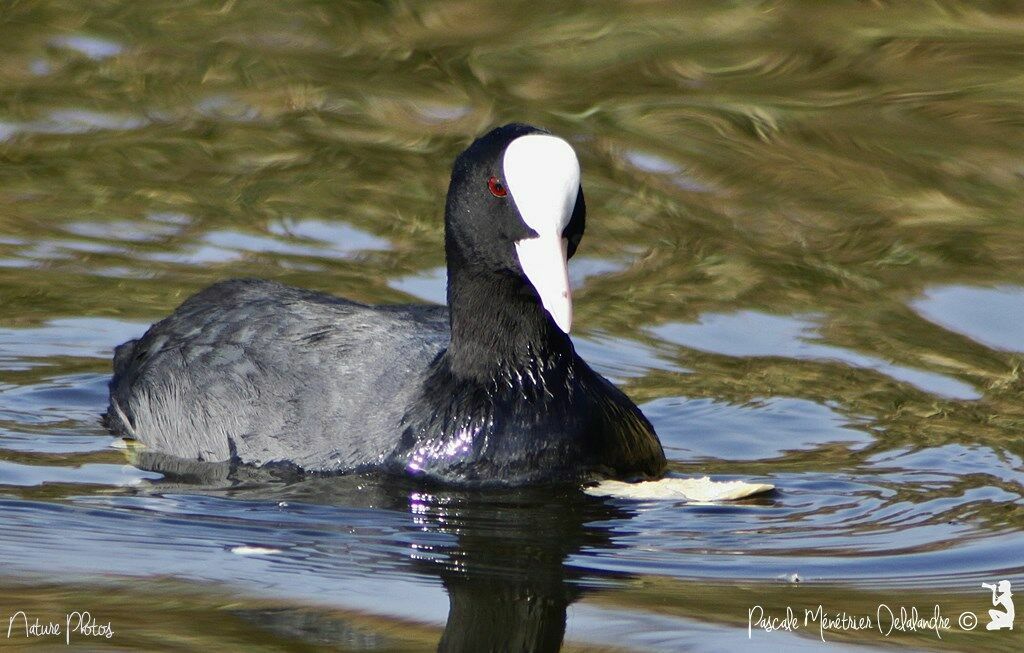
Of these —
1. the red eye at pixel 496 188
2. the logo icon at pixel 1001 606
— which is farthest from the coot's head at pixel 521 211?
the logo icon at pixel 1001 606

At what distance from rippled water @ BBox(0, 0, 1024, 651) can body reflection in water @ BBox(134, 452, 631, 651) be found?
0.02 m

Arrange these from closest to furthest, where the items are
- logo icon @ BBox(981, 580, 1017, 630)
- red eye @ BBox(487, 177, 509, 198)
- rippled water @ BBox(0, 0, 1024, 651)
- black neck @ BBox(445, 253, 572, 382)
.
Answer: logo icon @ BBox(981, 580, 1017, 630)
rippled water @ BBox(0, 0, 1024, 651)
red eye @ BBox(487, 177, 509, 198)
black neck @ BBox(445, 253, 572, 382)

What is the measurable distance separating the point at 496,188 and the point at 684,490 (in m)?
1.07

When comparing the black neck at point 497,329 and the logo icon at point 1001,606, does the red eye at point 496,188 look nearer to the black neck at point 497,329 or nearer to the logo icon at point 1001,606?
the black neck at point 497,329

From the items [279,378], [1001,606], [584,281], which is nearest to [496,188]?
[279,378]

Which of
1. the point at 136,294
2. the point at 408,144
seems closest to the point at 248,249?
the point at 136,294

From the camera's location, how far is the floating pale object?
5.11 m

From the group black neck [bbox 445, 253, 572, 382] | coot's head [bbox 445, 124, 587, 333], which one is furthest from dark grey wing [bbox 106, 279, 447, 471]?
coot's head [bbox 445, 124, 587, 333]

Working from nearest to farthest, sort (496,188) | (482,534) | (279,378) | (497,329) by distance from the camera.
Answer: (482,534), (496,188), (497,329), (279,378)

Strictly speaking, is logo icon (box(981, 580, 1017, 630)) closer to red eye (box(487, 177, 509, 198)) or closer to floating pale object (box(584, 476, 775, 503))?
floating pale object (box(584, 476, 775, 503))

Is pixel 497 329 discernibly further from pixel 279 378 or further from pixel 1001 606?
pixel 1001 606

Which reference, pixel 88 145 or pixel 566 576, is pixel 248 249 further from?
pixel 566 576

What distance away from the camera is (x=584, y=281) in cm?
756

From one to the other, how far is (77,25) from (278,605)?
22.2ft
